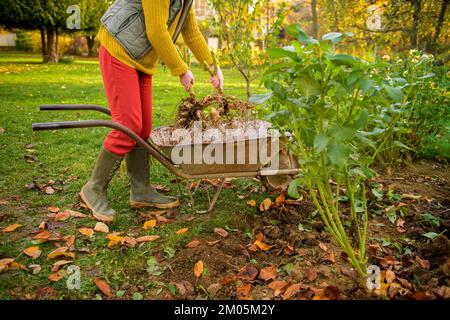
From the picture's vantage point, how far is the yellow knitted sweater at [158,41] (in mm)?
2250

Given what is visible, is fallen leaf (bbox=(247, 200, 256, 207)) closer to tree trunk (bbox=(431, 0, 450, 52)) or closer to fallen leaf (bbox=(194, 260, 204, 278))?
fallen leaf (bbox=(194, 260, 204, 278))

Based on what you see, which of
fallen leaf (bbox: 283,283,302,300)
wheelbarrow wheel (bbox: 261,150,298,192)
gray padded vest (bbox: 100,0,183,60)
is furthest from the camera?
wheelbarrow wheel (bbox: 261,150,298,192)

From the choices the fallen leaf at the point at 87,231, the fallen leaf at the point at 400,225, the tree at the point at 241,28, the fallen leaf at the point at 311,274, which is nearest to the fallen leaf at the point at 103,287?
the fallen leaf at the point at 87,231

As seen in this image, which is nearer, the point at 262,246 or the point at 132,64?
the point at 262,246

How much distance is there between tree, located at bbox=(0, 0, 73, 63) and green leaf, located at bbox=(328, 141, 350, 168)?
15.2 metres

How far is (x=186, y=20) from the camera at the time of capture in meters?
2.76

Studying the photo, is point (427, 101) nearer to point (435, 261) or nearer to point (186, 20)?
Result: point (435, 261)

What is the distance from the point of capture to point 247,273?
206cm

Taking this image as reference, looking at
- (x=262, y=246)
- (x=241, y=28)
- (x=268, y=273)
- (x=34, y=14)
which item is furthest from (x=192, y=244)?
(x=34, y=14)

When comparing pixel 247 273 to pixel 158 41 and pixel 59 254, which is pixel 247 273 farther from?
pixel 158 41

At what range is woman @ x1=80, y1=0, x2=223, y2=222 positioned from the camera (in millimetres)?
2324

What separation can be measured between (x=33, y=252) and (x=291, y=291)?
1.49m

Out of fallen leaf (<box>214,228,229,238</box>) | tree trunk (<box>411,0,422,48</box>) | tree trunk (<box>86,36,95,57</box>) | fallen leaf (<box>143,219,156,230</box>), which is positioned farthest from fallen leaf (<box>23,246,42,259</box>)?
tree trunk (<box>86,36,95,57</box>)
